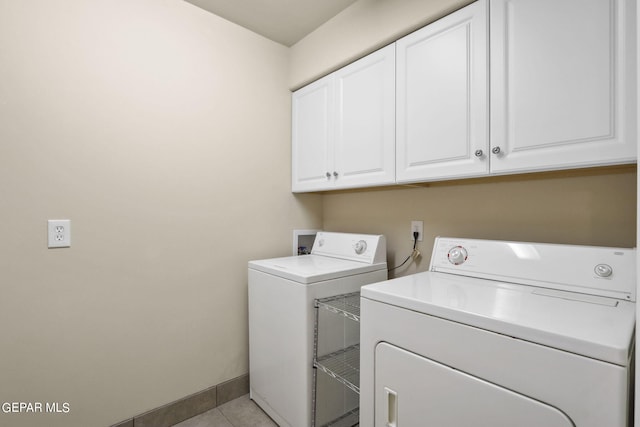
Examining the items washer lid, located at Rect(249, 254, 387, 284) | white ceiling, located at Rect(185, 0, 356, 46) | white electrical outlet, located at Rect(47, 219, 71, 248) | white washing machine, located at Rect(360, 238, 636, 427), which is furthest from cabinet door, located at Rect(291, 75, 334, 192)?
white electrical outlet, located at Rect(47, 219, 71, 248)

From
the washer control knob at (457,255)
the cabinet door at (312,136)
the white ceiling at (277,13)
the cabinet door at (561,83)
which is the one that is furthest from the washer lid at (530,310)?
the white ceiling at (277,13)

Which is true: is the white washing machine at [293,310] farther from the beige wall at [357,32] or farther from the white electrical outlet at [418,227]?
the beige wall at [357,32]

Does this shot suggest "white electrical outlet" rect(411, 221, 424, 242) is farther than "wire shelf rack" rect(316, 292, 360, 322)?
Yes

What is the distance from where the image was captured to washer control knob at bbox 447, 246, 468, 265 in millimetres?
1465

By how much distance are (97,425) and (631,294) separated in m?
2.28

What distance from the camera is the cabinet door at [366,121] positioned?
1624 mm

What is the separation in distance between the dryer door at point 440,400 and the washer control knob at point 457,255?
0.59 m

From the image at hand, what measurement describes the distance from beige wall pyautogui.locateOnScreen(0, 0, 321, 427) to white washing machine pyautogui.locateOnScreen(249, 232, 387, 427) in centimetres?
23

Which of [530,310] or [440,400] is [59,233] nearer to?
[440,400]

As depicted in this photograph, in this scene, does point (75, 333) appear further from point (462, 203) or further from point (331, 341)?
point (462, 203)

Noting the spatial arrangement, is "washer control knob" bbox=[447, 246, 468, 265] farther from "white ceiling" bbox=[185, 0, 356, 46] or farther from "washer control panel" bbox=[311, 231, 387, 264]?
"white ceiling" bbox=[185, 0, 356, 46]

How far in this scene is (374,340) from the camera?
1175mm

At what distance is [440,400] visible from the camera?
3.21ft

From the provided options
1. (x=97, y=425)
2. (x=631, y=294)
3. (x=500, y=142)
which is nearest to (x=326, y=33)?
(x=500, y=142)
